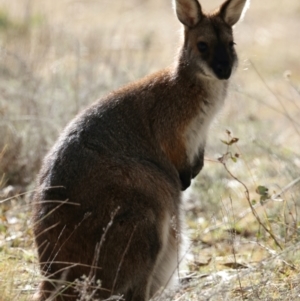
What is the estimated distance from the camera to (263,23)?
55.8 feet

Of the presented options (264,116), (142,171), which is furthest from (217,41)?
(264,116)

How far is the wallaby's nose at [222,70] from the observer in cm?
591

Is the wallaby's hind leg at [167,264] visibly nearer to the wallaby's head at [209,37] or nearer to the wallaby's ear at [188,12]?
the wallaby's head at [209,37]

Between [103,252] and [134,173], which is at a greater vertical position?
[134,173]

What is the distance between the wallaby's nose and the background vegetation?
478 millimetres

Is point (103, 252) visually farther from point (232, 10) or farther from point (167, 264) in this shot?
point (232, 10)

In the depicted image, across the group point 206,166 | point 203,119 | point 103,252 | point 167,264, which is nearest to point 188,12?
point 203,119

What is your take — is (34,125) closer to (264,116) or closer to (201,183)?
(201,183)

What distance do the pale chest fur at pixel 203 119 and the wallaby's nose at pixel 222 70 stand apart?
0.50 ft

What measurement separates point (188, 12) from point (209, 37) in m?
0.26

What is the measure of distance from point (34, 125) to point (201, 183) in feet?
5.59

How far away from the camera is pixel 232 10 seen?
627cm

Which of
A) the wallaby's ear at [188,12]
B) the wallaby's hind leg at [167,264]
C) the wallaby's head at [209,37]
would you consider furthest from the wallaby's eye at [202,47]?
the wallaby's hind leg at [167,264]

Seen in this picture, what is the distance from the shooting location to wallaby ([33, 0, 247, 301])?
489 centimetres
